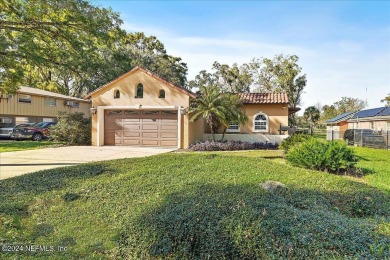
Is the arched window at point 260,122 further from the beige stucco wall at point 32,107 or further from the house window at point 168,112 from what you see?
the beige stucco wall at point 32,107

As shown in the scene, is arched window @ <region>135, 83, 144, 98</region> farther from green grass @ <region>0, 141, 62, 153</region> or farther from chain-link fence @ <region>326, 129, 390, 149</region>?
chain-link fence @ <region>326, 129, 390, 149</region>

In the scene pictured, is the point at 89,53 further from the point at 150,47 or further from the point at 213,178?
the point at 150,47

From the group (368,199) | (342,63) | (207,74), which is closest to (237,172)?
(368,199)

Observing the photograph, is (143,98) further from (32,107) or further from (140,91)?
(32,107)

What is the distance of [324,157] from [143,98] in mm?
11565

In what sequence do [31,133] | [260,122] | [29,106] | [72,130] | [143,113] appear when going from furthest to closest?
1. [29,106]
2. [31,133]
3. [260,122]
4. [72,130]
5. [143,113]

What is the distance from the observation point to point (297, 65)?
3406cm

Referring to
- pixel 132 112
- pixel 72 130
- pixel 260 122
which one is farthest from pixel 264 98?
pixel 72 130

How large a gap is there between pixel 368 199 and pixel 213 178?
9.54ft

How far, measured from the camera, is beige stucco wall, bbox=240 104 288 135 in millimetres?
18531

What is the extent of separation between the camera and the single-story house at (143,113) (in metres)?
16.1

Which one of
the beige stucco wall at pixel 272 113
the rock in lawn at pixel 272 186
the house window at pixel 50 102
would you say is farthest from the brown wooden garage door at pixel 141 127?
the house window at pixel 50 102

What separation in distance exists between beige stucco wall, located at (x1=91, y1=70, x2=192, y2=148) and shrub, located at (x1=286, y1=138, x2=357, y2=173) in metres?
8.45

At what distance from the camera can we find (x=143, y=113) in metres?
16.9
